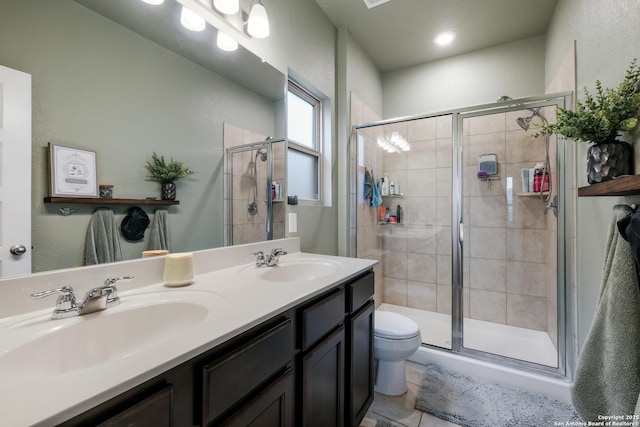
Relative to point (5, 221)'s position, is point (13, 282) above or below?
below

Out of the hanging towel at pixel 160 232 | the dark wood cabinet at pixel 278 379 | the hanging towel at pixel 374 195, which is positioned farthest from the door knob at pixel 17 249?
the hanging towel at pixel 374 195

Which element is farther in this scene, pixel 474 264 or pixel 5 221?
pixel 474 264

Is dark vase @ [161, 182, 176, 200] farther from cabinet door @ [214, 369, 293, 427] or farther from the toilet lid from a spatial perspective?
the toilet lid

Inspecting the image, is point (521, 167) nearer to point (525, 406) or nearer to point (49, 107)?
point (525, 406)

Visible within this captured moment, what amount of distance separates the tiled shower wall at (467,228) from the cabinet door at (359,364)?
108 cm

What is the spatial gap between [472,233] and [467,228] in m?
0.06

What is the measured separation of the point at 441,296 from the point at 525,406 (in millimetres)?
1142

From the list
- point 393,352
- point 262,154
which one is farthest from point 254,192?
point 393,352

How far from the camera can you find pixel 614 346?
34.3 inches

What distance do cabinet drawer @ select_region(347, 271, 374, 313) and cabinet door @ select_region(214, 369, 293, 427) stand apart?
1.50ft

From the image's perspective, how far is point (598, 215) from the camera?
1.38 meters

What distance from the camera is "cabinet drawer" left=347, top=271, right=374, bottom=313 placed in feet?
4.05

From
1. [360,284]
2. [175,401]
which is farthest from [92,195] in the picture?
[360,284]

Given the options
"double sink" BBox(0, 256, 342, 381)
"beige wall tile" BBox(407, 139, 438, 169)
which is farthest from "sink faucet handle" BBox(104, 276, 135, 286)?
"beige wall tile" BBox(407, 139, 438, 169)
